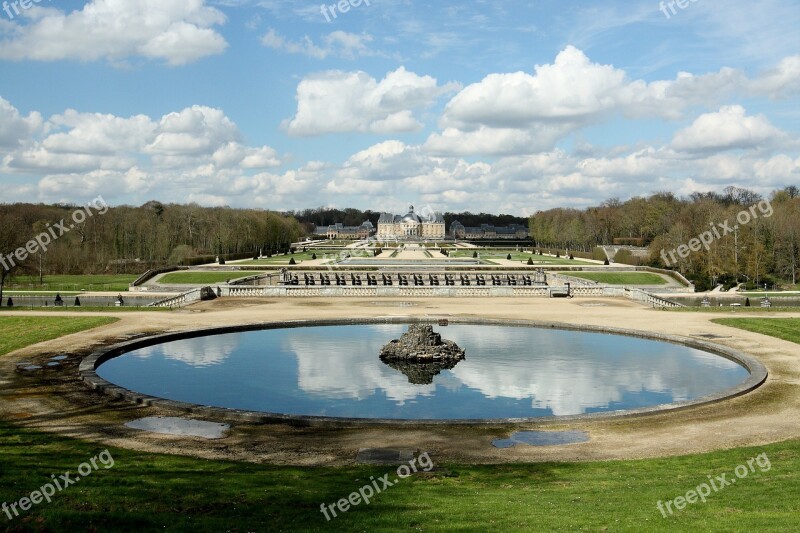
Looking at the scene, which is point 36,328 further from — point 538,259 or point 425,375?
point 538,259

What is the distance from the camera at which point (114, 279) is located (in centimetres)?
7094

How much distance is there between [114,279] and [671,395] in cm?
6097

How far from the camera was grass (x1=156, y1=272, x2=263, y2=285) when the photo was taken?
65312 millimetres

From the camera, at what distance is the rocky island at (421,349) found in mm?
26578

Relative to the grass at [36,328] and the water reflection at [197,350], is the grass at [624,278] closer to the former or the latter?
the water reflection at [197,350]

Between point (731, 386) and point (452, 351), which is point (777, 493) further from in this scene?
point (452, 351)

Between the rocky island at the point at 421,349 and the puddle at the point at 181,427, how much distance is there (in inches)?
404

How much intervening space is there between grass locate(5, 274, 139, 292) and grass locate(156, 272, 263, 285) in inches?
140

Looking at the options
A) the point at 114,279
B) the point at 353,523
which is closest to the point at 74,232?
the point at 114,279

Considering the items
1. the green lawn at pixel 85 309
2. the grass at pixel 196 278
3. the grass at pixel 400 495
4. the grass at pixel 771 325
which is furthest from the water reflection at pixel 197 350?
the grass at pixel 196 278

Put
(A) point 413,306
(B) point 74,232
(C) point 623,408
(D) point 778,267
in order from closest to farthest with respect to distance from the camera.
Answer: (C) point 623,408 → (A) point 413,306 → (D) point 778,267 → (B) point 74,232

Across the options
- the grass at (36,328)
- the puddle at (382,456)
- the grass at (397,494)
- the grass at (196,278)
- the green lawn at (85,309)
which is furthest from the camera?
the grass at (196,278)

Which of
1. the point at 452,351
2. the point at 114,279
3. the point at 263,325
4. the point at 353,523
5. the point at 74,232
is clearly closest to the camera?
the point at 353,523

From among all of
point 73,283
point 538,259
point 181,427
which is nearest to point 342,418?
point 181,427
